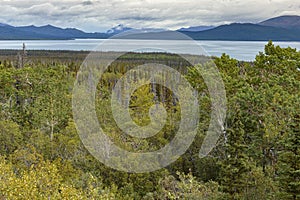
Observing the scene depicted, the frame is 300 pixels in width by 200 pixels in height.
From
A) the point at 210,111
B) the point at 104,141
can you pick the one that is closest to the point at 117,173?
the point at 104,141

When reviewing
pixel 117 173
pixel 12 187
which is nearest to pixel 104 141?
pixel 117 173

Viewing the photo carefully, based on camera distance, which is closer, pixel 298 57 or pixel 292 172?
pixel 292 172

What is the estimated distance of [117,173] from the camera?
1004 inches

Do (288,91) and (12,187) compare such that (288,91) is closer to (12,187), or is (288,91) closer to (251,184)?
(251,184)

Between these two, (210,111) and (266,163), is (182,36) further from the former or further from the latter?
(266,163)

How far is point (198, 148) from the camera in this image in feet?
105

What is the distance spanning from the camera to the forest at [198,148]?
1930 centimetres

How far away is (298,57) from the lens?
1206 inches

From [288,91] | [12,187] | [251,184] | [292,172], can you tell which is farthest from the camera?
[288,91]

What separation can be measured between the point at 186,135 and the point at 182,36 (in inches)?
390

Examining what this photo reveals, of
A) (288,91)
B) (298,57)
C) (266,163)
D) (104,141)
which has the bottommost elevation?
(266,163)

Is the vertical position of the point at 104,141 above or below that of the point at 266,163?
above

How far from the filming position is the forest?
1930cm

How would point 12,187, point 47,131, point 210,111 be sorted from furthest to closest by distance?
point 47,131 < point 210,111 < point 12,187
